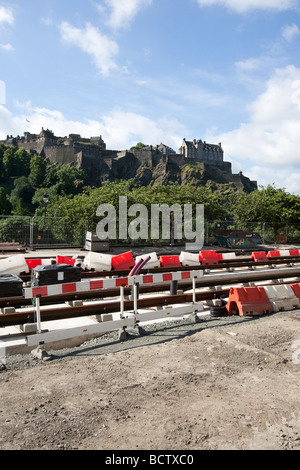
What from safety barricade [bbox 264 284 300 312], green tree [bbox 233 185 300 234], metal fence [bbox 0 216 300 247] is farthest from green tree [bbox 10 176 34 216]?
safety barricade [bbox 264 284 300 312]

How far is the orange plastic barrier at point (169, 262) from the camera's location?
56.6 feet

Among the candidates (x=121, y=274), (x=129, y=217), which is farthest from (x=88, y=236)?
(x=121, y=274)

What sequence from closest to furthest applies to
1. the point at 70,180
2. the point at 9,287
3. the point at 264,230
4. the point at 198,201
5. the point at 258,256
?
1. the point at 9,287
2. the point at 258,256
3. the point at 264,230
4. the point at 198,201
5. the point at 70,180

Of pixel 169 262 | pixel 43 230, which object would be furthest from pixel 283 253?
pixel 43 230

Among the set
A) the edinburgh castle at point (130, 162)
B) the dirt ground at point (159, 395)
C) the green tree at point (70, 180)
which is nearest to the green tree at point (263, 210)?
the dirt ground at point (159, 395)

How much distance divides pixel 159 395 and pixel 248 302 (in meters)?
4.93

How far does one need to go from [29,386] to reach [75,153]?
134974mm

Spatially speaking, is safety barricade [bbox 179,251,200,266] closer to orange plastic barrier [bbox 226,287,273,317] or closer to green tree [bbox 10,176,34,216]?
orange plastic barrier [bbox 226,287,273,317]

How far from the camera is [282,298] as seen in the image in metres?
9.70

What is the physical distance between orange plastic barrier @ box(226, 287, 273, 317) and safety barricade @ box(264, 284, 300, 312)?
237 mm

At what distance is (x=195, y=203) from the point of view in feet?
123

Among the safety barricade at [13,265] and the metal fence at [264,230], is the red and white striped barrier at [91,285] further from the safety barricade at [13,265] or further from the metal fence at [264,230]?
the metal fence at [264,230]

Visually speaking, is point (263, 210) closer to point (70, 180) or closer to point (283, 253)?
point (283, 253)

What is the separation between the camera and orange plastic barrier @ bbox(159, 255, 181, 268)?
1726 cm
